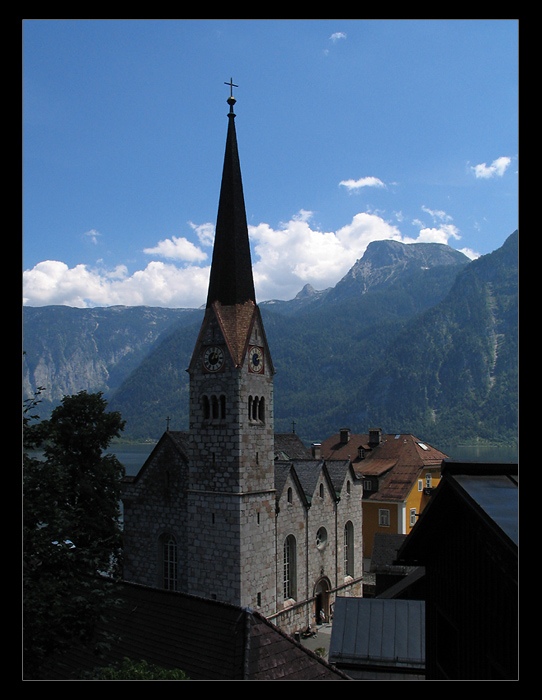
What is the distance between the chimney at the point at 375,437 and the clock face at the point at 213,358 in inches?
1150

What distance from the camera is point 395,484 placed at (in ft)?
155

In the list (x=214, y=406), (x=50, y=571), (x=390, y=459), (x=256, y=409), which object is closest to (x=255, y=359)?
(x=256, y=409)

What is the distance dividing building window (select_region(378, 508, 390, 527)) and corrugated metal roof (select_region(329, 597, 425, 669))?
1352 inches

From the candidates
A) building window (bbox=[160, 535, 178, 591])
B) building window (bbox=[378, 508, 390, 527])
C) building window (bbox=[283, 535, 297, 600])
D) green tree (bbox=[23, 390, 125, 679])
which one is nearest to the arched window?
building window (bbox=[160, 535, 178, 591])

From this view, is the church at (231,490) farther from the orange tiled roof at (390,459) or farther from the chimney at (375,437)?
the chimney at (375,437)

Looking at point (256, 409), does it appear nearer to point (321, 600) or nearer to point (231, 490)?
point (231, 490)

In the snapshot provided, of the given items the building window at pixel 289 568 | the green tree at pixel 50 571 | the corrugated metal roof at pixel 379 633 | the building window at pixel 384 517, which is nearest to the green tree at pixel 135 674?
Answer: the green tree at pixel 50 571

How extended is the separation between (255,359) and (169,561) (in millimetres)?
11131

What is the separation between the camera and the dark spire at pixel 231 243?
31438 mm

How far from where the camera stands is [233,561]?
28094 millimetres

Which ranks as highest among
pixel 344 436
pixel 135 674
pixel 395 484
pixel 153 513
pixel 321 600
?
pixel 135 674
